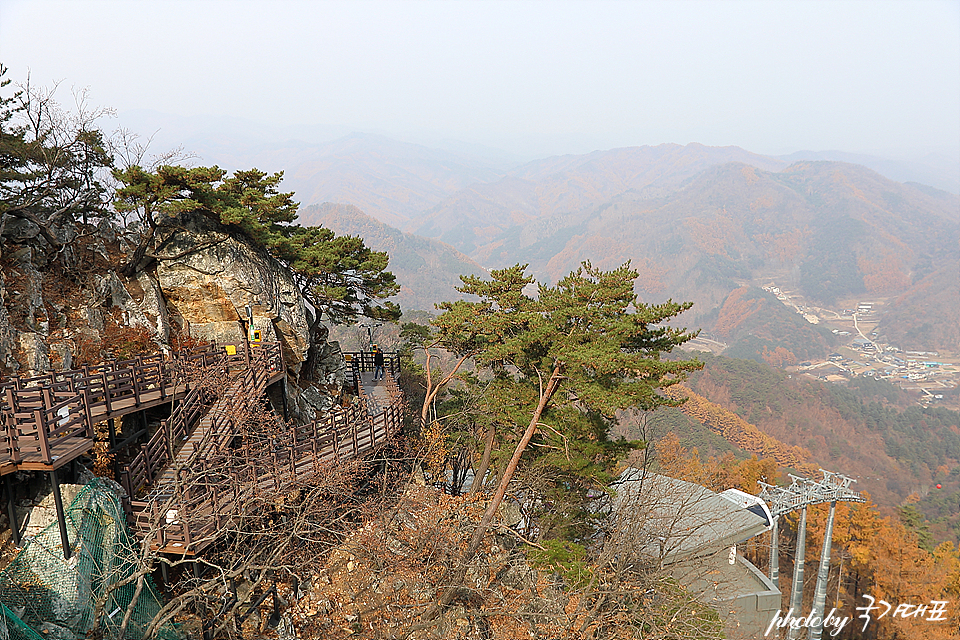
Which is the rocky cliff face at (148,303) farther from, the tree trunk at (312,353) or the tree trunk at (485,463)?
the tree trunk at (485,463)

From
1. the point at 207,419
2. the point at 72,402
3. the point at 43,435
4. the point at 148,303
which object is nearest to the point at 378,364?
the point at 148,303

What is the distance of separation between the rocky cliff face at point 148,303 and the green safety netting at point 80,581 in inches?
292

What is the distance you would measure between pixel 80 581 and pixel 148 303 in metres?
10.6

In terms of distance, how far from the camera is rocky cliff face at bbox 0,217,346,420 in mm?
14078

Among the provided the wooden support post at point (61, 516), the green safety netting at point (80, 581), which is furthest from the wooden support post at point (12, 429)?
the green safety netting at point (80, 581)

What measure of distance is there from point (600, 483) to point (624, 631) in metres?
4.29

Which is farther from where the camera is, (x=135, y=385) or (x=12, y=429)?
(x=135, y=385)

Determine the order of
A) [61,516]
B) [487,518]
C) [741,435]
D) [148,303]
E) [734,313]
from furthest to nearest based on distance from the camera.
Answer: [734,313]
[741,435]
[148,303]
[487,518]
[61,516]

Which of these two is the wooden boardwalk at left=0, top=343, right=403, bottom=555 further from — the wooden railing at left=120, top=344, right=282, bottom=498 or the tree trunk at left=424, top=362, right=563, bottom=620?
the tree trunk at left=424, top=362, right=563, bottom=620

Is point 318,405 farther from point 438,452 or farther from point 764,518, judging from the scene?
point 764,518

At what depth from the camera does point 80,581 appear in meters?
7.89

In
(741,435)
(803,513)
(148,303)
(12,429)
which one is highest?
(148,303)

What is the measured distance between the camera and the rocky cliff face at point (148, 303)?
1408 cm

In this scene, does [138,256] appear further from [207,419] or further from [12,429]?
[12,429]
